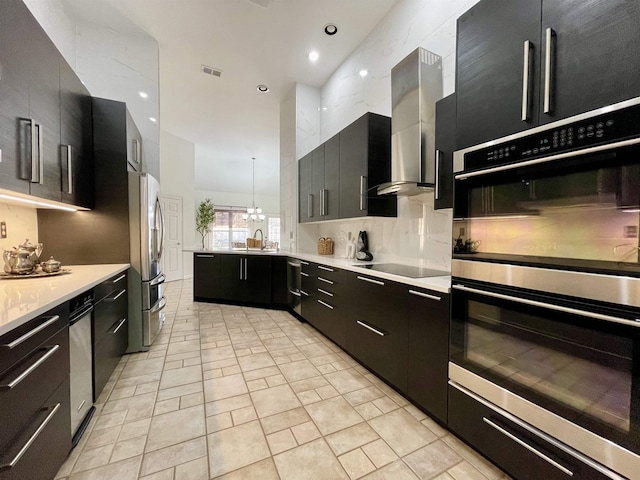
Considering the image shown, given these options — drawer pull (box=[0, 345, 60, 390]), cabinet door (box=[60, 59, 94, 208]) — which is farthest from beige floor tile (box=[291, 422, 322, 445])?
cabinet door (box=[60, 59, 94, 208])

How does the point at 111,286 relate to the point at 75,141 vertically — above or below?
below

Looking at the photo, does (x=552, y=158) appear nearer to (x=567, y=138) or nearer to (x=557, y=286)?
(x=567, y=138)

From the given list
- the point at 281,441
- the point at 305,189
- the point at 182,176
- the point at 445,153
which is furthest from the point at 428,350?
the point at 182,176

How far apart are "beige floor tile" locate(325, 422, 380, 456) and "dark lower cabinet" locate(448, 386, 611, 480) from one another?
47 cm

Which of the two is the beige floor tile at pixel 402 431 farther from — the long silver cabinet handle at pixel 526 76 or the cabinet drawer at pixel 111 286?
the cabinet drawer at pixel 111 286

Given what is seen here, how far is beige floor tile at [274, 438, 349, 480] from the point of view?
1312mm

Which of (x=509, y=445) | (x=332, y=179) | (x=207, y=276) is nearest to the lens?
(x=509, y=445)

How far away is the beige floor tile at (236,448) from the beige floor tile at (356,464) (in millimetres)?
416

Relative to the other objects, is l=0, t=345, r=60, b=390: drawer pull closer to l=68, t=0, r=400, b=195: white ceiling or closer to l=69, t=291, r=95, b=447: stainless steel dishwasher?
l=69, t=291, r=95, b=447: stainless steel dishwasher

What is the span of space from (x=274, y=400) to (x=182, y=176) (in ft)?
21.0

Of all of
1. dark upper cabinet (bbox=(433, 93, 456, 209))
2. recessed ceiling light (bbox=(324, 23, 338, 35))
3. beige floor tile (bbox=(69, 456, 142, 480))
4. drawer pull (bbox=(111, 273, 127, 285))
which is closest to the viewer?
beige floor tile (bbox=(69, 456, 142, 480))

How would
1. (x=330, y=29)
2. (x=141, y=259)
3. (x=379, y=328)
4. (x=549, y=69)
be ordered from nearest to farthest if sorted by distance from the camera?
(x=549, y=69)
(x=379, y=328)
(x=141, y=259)
(x=330, y=29)

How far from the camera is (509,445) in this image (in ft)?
3.98

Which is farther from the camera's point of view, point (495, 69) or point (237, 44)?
point (237, 44)
